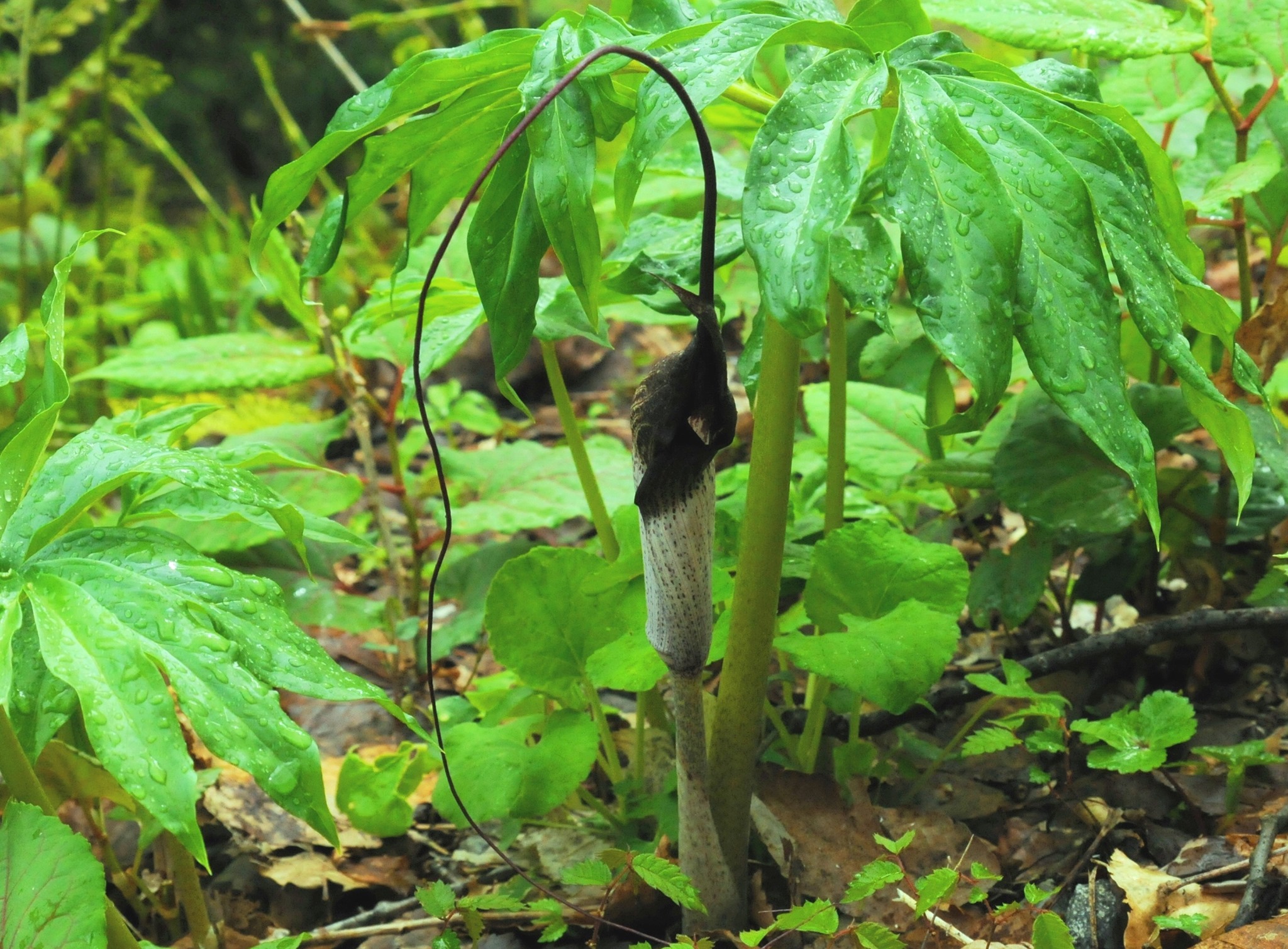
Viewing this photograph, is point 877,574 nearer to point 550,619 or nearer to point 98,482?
point 550,619

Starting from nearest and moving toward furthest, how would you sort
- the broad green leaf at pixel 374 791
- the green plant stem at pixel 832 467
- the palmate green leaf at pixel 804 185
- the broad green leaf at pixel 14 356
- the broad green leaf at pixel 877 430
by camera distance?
the palmate green leaf at pixel 804 185 < the broad green leaf at pixel 14 356 < the green plant stem at pixel 832 467 < the broad green leaf at pixel 374 791 < the broad green leaf at pixel 877 430

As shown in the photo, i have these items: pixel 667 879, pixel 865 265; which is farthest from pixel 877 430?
pixel 667 879

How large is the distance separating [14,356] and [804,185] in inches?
36.0

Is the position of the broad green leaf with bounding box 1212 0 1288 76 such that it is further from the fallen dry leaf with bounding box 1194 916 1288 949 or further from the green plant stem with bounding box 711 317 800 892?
the fallen dry leaf with bounding box 1194 916 1288 949

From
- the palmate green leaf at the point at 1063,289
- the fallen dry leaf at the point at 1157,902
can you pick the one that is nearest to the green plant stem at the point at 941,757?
the fallen dry leaf at the point at 1157,902

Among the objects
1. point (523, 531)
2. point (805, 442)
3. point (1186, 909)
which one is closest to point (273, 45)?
point (523, 531)

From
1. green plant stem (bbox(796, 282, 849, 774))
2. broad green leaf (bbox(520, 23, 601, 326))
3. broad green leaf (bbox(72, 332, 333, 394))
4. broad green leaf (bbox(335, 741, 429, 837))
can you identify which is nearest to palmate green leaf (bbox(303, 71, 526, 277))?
broad green leaf (bbox(520, 23, 601, 326))

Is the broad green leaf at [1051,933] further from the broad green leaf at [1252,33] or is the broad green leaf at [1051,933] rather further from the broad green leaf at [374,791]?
the broad green leaf at [1252,33]

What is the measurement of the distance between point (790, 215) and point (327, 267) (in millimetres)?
554

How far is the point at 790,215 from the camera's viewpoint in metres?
0.87

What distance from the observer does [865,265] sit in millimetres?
1081

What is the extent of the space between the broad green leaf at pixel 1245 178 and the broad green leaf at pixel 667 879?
1155 mm

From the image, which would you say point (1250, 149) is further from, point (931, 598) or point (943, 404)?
point (931, 598)

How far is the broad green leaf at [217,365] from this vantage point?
2.15 metres
